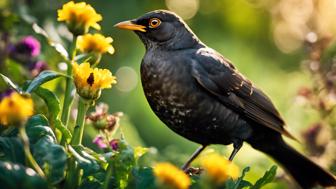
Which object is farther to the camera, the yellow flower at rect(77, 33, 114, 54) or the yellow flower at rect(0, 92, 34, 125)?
the yellow flower at rect(77, 33, 114, 54)

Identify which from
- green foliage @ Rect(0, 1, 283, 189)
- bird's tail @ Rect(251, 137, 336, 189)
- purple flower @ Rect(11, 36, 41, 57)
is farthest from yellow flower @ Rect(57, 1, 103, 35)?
bird's tail @ Rect(251, 137, 336, 189)

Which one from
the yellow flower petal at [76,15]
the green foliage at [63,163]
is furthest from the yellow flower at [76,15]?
the green foliage at [63,163]

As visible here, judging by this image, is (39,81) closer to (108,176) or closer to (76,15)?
(76,15)

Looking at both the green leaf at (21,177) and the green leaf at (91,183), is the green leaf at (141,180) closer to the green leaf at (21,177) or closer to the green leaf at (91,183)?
the green leaf at (91,183)

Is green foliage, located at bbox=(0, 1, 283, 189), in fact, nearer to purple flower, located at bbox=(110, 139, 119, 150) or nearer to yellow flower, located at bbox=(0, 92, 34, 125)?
purple flower, located at bbox=(110, 139, 119, 150)

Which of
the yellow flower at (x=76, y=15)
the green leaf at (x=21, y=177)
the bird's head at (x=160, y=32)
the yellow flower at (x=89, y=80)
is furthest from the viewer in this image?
the bird's head at (x=160, y=32)

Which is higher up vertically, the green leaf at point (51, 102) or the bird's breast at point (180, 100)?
the green leaf at point (51, 102)

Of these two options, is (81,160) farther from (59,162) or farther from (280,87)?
(280,87)
